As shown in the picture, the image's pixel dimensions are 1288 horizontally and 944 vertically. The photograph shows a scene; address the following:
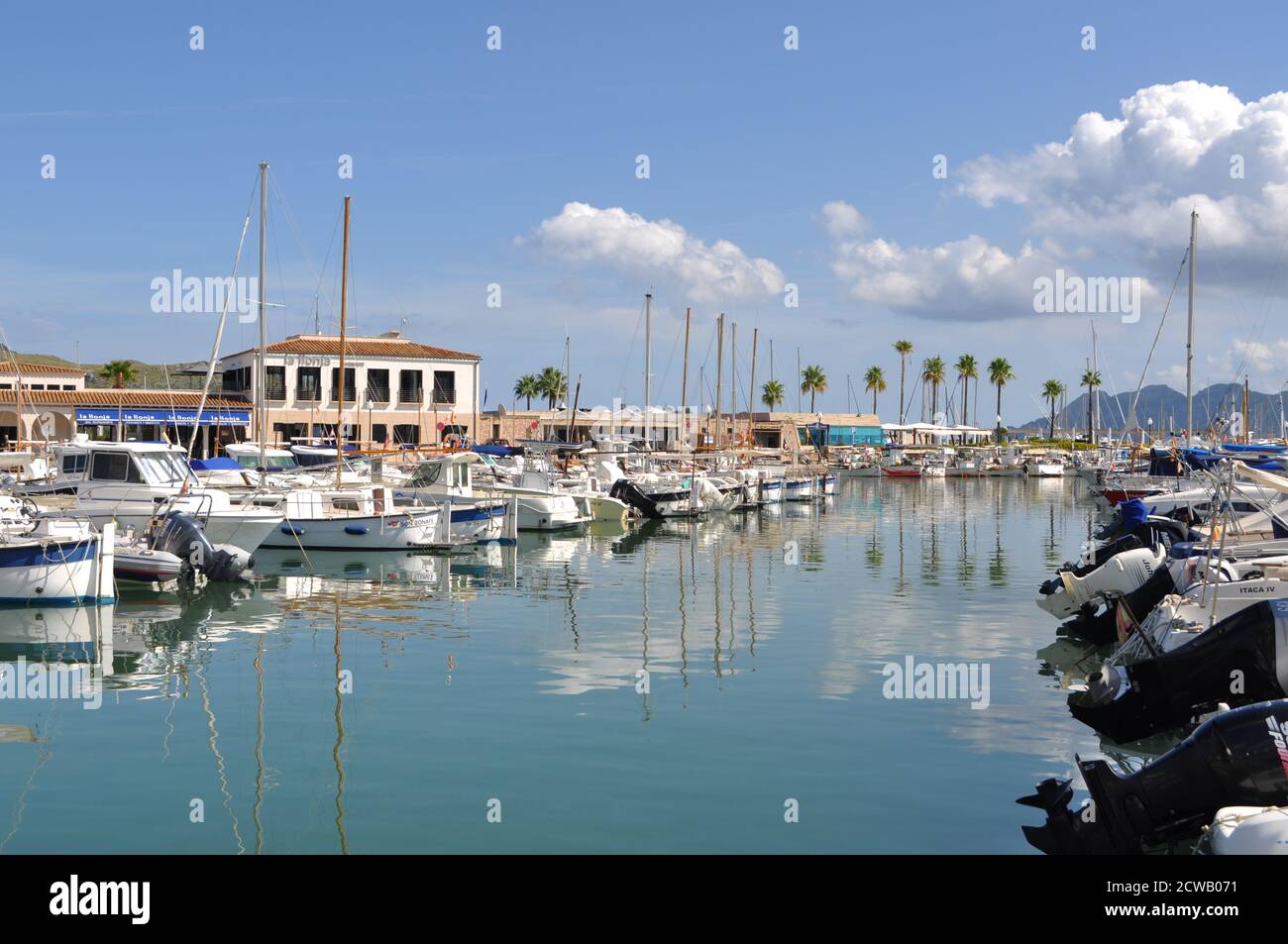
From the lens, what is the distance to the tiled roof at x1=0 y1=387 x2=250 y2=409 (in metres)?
75.0

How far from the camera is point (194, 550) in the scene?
29.2 m

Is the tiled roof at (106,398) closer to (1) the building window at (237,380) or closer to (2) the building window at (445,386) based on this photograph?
(1) the building window at (237,380)

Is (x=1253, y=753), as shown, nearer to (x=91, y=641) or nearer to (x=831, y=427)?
(x=91, y=641)

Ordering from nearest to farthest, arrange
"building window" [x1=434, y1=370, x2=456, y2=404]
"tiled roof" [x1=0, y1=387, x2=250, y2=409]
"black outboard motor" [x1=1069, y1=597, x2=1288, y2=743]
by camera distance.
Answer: "black outboard motor" [x1=1069, y1=597, x2=1288, y2=743]
"tiled roof" [x1=0, y1=387, x2=250, y2=409]
"building window" [x1=434, y1=370, x2=456, y2=404]

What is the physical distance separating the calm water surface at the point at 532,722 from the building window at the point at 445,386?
5247 centimetres

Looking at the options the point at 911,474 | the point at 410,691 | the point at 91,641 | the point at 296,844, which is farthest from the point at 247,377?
the point at 296,844

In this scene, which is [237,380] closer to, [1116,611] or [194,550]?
[194,550]

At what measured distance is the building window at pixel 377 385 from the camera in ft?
270

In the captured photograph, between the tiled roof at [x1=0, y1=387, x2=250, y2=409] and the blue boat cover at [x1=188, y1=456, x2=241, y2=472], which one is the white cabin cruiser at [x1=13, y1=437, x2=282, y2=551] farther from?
the tiled roof at [x1=0, y1=387, x2=250, y2=409]

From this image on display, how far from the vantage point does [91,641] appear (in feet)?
74.3

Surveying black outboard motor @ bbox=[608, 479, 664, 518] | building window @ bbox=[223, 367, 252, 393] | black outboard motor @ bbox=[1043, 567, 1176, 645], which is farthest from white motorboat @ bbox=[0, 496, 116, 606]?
building window @ bbox=[223, 367, 252, 393]

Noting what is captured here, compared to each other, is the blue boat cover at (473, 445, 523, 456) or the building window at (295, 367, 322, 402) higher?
the building window at (295, 367, 322, 402)

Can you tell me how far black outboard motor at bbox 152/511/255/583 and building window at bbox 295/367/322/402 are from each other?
52.3 m
